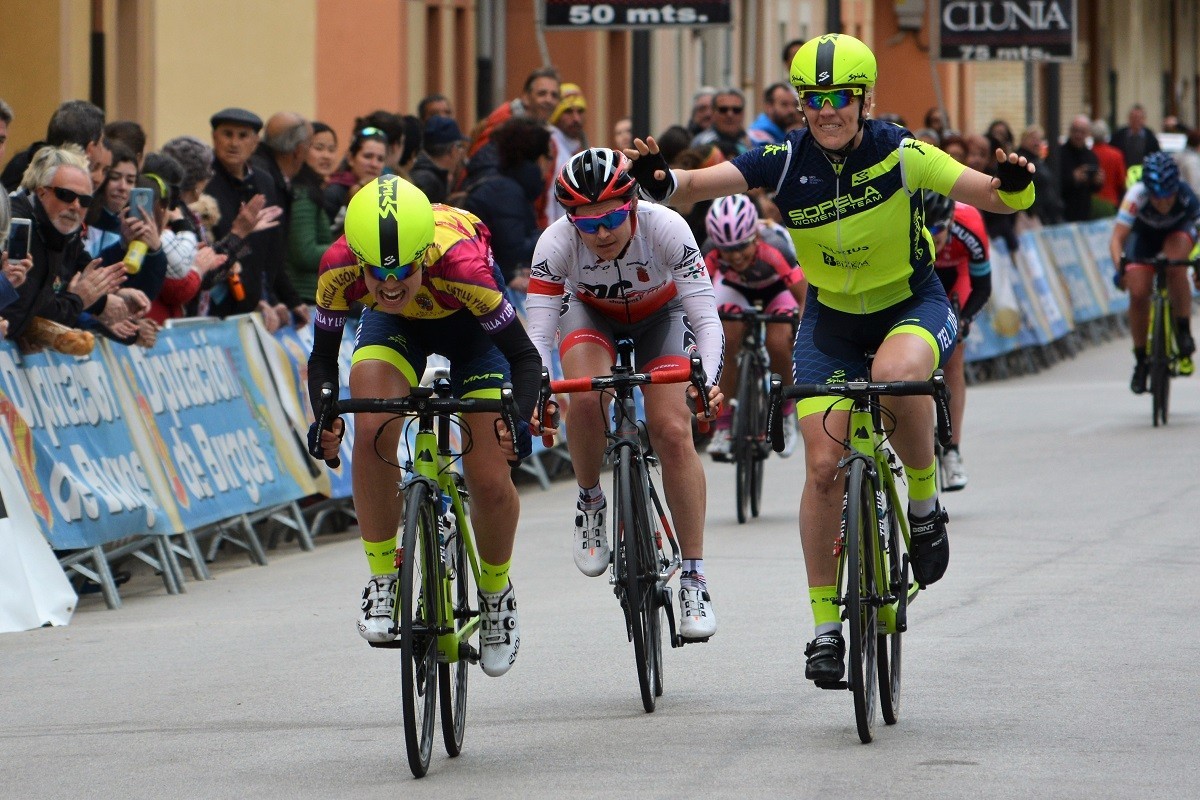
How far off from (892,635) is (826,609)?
0.30 metres

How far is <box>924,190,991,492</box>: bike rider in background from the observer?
1258 cm

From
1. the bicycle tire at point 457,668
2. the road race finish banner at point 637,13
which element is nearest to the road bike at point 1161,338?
the road race finish banner at point 637,13

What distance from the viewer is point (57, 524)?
402 inches

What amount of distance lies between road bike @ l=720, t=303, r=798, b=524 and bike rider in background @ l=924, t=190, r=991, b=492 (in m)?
0.98

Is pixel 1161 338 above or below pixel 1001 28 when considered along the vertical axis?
below

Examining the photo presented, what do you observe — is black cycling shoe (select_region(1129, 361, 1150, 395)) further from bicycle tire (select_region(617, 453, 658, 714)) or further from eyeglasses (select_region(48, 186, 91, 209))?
bicycle tire (select_region(617, 453, 658, 714))

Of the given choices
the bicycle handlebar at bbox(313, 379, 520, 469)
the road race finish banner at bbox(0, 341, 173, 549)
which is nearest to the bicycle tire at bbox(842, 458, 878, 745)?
the bicycle handlebar at bbox(313, 379, 520, 469)

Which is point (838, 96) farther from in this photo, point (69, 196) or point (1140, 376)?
Result: point (1140, 376)

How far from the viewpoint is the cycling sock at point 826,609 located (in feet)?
24.2

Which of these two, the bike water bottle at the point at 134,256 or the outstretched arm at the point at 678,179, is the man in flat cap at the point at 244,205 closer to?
the bike water bottle at the point at 134,256

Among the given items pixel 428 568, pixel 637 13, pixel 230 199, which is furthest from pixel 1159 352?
pixel 428 568

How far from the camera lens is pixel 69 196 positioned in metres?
10.4

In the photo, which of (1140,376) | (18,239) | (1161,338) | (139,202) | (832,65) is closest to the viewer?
(832,65)

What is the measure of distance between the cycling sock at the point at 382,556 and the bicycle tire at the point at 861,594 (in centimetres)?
144
